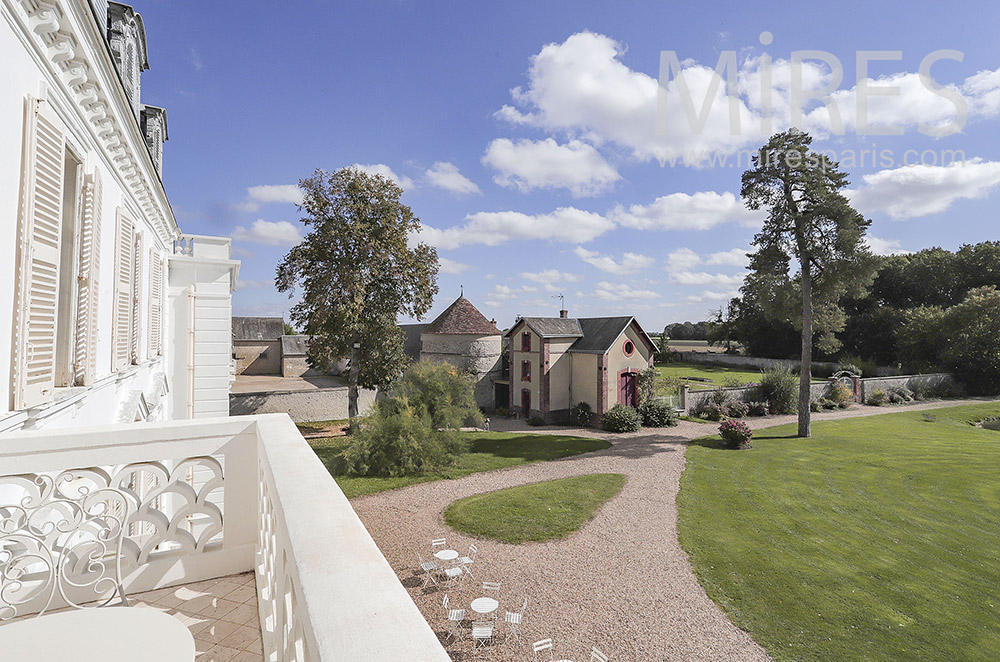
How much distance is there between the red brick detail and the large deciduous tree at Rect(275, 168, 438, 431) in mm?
7262

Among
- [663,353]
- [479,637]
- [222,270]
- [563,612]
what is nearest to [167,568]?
[479,637]

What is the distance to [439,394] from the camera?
2025 centimetres

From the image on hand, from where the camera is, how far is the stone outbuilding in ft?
88.7

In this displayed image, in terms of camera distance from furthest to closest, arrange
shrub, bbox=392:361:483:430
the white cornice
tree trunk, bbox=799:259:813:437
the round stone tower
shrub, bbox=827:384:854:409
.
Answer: shrub, bbox=827:384:854:409 → the round stone tower → tree trunk, bbox=799:259:813:437 → shrub, bbox=392:361:483:430 → the white cornice

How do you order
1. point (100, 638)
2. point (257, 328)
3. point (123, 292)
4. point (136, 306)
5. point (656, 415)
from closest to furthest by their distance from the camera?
point (100, 638), point (123, 292), point (136, 306), point (656, 415), point (257, 328)

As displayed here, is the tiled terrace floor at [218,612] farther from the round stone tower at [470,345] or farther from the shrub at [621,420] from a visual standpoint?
the round stone tower at [470,345]

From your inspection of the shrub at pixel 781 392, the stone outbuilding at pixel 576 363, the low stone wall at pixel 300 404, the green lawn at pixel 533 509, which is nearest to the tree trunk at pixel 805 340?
the shrub at pixel 781 392

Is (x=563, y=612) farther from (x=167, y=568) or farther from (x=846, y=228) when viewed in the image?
(x=846, y=228)

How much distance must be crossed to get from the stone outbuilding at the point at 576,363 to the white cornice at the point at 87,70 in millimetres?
22570

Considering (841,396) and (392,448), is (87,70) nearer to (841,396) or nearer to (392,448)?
(392,448)

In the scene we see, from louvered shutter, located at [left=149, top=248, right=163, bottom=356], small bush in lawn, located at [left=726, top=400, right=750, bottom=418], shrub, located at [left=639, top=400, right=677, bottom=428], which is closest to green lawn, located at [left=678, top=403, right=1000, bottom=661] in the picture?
shrub, located at [left=639, top=400, right=677, bottom=428]

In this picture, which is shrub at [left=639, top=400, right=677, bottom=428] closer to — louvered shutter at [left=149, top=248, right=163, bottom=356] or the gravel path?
the gravel path

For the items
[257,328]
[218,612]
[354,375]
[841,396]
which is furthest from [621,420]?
[257,328]

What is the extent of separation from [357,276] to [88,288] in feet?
64.8
